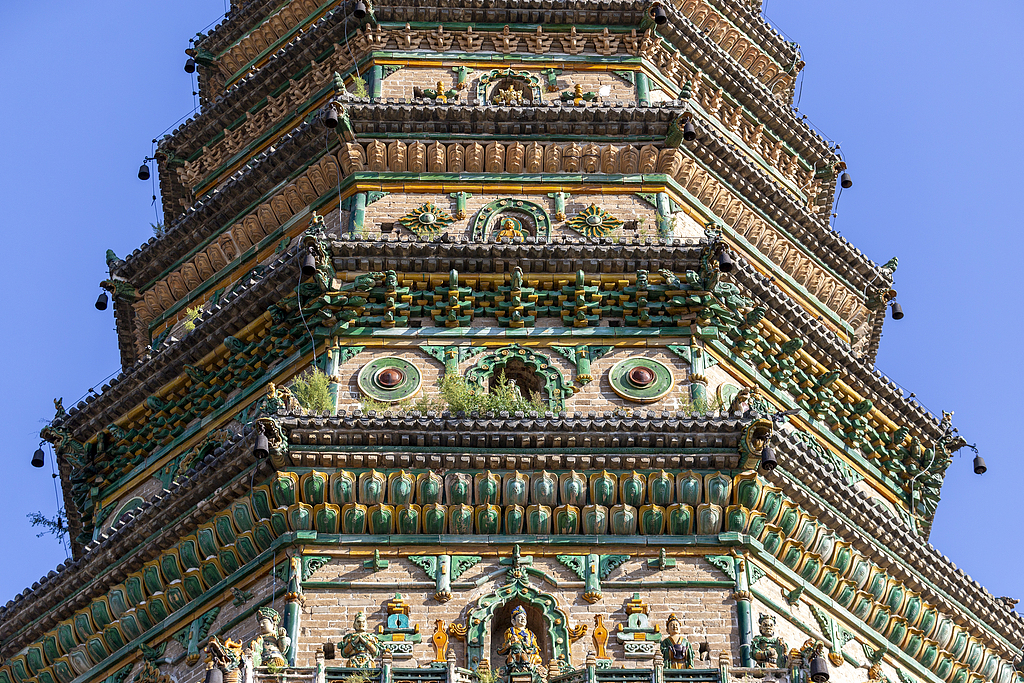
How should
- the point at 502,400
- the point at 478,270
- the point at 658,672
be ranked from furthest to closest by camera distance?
the point at 478,270, the point at 502,400, the point at 658,672

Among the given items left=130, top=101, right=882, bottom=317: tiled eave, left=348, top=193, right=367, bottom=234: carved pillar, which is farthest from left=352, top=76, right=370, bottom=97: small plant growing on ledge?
left=348, top=193, right=367, bottom=234: carved pillar

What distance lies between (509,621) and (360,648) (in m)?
1.63

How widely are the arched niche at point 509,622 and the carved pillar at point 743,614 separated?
1798mm

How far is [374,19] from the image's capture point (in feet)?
90.1

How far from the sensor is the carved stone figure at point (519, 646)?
58.6 feet

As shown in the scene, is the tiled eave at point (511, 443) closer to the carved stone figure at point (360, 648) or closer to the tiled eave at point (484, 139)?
the carved stone figure at point (360, 648)

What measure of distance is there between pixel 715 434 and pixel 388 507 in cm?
368

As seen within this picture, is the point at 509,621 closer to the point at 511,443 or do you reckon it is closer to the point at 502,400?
the point at 511,443

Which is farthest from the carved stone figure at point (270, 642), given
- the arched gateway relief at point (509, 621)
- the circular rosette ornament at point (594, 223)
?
the circular rosette ornament at point (594, 223)

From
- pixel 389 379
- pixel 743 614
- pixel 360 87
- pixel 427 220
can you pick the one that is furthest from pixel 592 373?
pixel 360 87

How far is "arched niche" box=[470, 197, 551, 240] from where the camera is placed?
24312 millimetres

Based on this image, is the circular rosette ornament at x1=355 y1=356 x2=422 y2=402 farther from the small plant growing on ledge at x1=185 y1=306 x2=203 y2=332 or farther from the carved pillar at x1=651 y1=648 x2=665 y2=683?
the carved pillar at x1=651 y1=648 x2=665 y2=683

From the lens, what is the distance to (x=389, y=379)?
22.3 m

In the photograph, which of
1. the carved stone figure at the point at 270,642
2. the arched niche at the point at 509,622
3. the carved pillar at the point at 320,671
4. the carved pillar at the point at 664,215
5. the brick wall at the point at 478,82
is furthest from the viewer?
the brick wall at the point at 478,82
